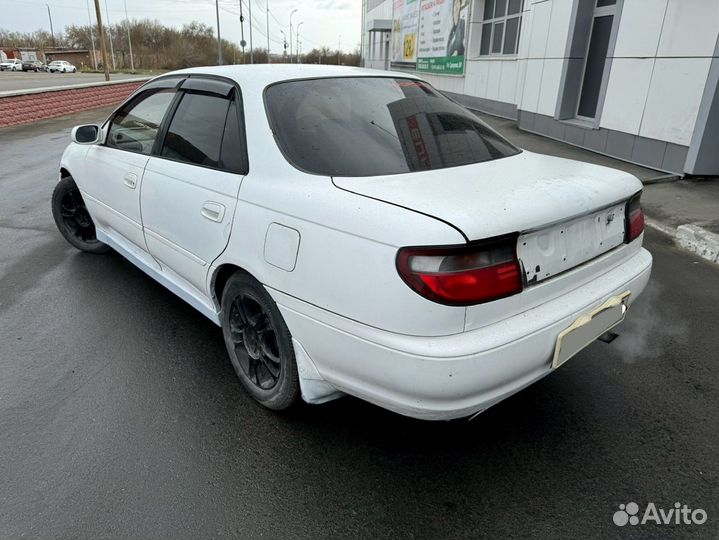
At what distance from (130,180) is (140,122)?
47 centimetres

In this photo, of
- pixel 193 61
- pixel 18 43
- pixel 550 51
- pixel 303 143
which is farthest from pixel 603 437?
pixel 18 43

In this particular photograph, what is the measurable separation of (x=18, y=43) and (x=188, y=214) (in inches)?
5048

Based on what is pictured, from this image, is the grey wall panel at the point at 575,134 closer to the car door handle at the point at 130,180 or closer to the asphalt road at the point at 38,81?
the car door handle at the point at 130,180

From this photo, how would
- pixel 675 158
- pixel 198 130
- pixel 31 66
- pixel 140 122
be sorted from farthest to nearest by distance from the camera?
pixel 31 66
pixel 675 158
pixel 140 122
pixel 198 130

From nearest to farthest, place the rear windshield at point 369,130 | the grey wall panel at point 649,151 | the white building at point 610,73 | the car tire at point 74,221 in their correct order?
1. the rear windshield at point 369,130
2. the car tire at point 74,221
3. the white building at point 610,73
4. the grey wall panel at point 649,151

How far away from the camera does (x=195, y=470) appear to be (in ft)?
7.20

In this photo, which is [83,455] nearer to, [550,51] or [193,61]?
[550,51]

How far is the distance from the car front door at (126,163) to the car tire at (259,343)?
3.64 feet

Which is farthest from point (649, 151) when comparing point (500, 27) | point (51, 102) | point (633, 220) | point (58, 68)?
point (58, 68)

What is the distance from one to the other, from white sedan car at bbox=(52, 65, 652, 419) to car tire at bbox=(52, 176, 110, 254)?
1700mm

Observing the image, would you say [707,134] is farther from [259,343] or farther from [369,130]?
[259,343]

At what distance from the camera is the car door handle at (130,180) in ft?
10.7

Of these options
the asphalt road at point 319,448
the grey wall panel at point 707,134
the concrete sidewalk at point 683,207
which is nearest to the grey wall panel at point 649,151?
the concrete sidewalk at point 683,207

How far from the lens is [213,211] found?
252 cm
